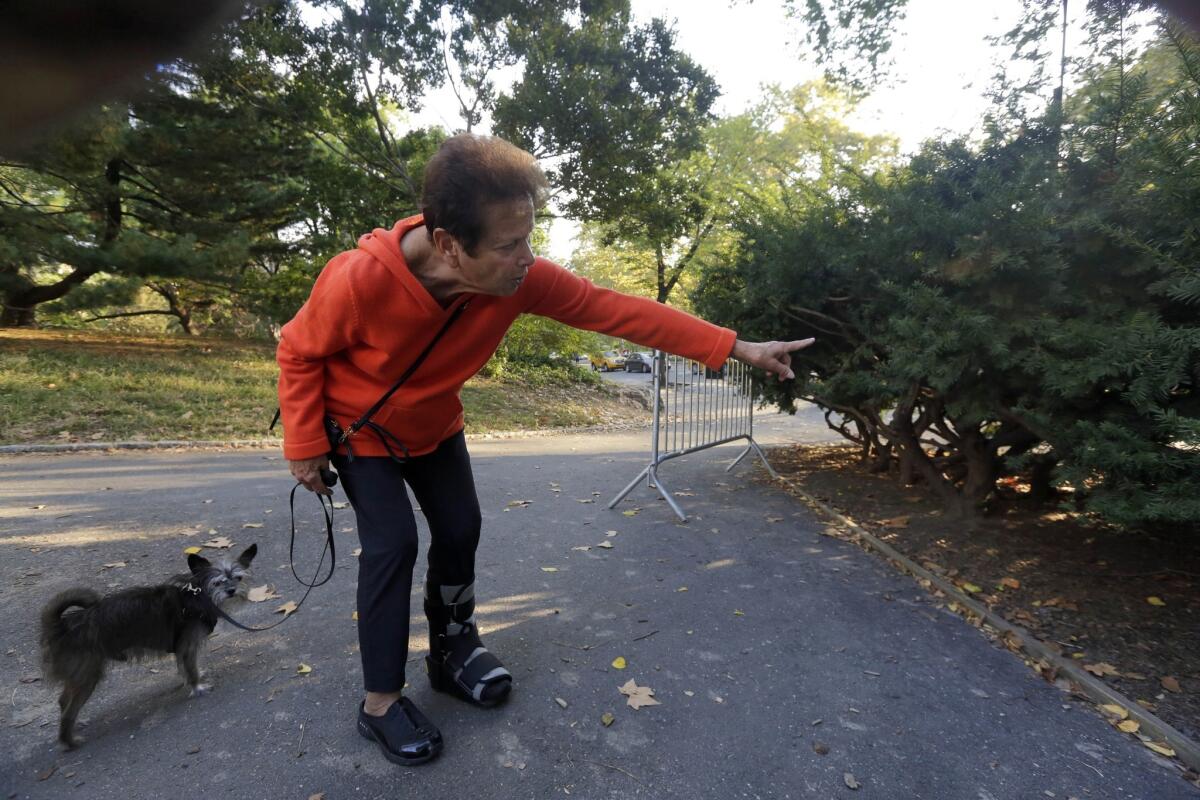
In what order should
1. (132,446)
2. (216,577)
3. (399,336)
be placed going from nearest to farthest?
(399,336), (216,577), (132,446)

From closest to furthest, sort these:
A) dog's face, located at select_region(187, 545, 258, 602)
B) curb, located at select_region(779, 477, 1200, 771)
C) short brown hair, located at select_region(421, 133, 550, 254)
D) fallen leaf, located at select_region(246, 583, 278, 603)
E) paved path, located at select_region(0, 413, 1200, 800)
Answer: short brown hair, located at select_region(421, 133, 550, 254), paved path, located at select_region(0, 413, 1200, 800), curb, located at select_region(779, 477, 1200, 771), dog's face, located at select_region(187, 545, 258, 602), fallen leaf, located at select_region(246, 583, 278, 603)

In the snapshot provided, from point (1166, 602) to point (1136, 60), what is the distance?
3.03 meters

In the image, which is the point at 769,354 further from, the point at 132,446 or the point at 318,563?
the point at 132,446

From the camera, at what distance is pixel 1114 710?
2611 millimetres

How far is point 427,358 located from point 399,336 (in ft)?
0.51

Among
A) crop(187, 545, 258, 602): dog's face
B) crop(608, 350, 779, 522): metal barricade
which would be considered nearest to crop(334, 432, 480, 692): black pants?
crop(187, 545, 258, 602): dog's face

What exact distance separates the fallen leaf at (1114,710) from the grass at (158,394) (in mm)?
10058

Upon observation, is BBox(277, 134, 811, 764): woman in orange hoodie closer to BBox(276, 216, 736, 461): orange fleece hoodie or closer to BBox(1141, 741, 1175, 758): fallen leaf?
BBox(276, 216, 736, 461): orange fleece hoodie

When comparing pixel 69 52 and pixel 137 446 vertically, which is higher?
pixel 69 52

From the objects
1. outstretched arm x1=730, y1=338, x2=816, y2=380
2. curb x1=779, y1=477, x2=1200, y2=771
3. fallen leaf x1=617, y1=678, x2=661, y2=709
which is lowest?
fallen leaf x1=617, y1=678, x2=661, y2=709

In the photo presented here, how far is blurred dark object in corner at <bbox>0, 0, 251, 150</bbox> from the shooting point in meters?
0.76

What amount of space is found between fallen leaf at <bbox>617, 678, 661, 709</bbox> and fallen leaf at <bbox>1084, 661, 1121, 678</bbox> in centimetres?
212

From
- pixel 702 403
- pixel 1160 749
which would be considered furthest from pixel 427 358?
pixel 702 403

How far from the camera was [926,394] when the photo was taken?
517 cm
